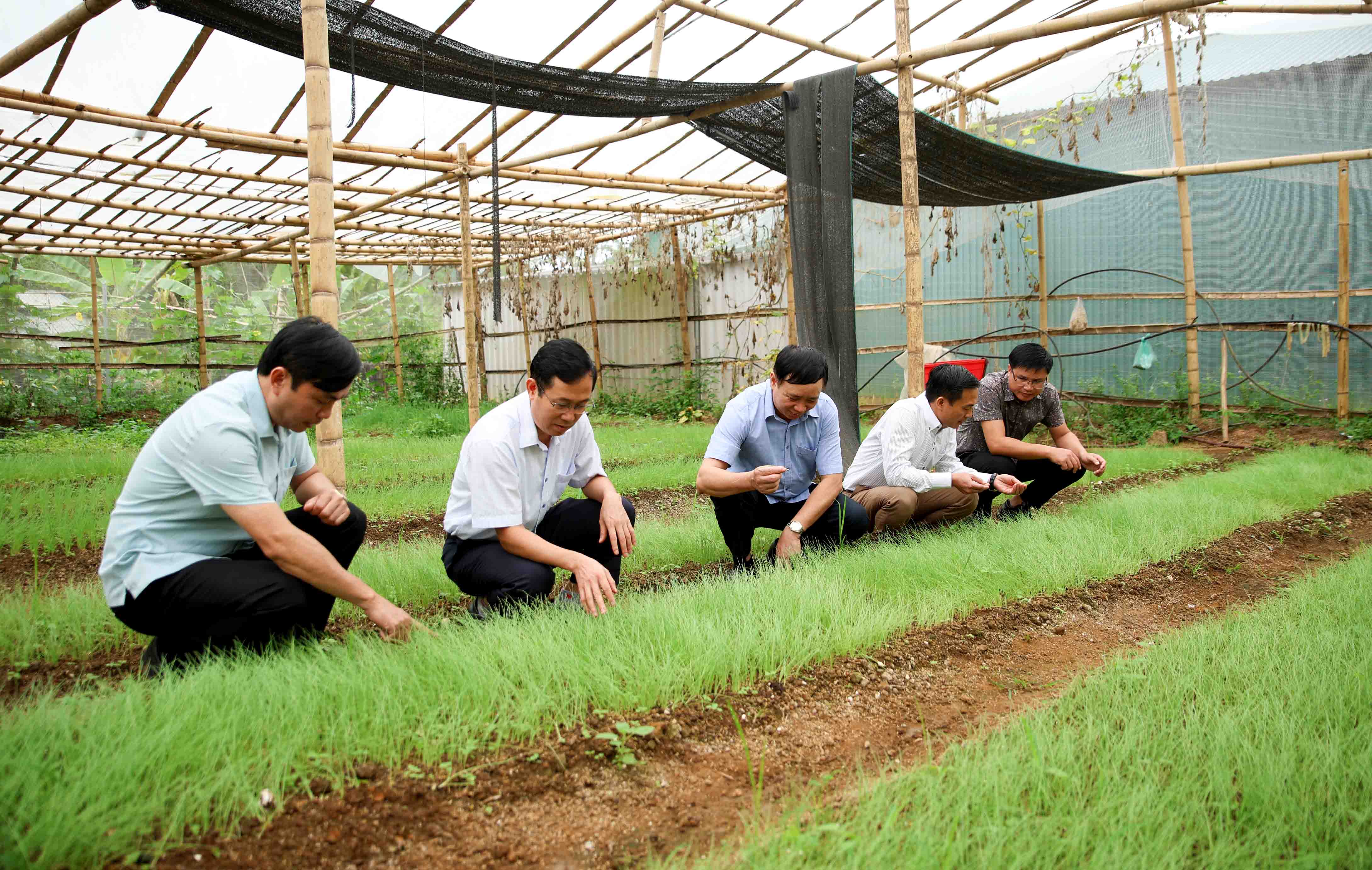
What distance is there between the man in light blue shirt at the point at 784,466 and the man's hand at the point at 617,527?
57 cm

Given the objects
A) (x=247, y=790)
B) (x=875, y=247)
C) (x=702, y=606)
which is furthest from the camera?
(x=875, y=247)

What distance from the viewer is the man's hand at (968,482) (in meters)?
3.60

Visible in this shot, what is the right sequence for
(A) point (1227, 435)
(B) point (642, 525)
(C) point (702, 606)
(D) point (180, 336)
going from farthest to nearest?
1. (D) point (180, 336)
2. (A) point (1227, 435)
3. (B) point (642, 525)
4. (C) point (702, 606)

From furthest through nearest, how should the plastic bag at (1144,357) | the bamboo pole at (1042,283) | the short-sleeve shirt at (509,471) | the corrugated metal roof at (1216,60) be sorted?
the bamboo pole at (1042,283) < the plastic bag at (1144,357) < the corrugated metal roof at (1216,60) < the short-sleeve shirt at (509,471)

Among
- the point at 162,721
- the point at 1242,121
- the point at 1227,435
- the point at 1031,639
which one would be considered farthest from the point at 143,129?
the point at 1242,121

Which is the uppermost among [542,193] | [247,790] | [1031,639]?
[542,193]

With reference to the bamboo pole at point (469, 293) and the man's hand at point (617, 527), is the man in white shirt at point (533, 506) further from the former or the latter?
the bamboo pole at point (469, 293)

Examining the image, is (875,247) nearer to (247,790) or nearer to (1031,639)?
(1031,639)

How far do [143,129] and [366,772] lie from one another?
587cm

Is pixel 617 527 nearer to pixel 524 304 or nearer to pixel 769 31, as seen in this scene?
pixel 769 31

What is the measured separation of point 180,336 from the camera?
14328 millimetres

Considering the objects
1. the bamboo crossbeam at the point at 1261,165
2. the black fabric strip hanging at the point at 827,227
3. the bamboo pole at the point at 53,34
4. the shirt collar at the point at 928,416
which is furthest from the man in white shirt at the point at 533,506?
the bamboo crossbeam at the point at 1261,165

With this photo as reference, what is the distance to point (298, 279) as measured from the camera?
36.0 ft

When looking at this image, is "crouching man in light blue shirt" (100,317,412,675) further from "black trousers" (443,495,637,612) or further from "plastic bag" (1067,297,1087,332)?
"plastic bag" (1067,297,1087,332)
